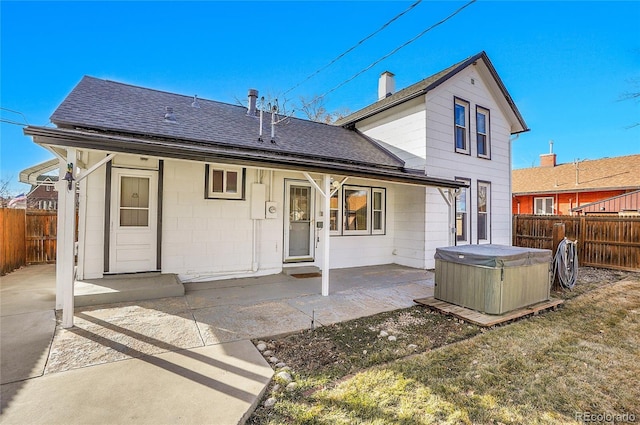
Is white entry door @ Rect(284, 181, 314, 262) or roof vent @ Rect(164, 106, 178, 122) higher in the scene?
roof vent @ Rect(164, 106, 178, 122)

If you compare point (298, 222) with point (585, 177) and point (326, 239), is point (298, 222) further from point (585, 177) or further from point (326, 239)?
point (585, 177)

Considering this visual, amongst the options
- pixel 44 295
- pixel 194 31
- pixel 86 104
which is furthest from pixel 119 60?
pixel 44 295

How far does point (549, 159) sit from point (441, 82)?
18.6 m

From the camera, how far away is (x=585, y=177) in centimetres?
1738

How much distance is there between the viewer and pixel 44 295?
5.19 metres

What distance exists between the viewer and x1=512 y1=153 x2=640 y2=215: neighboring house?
1577 cm

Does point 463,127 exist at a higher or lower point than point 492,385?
higher

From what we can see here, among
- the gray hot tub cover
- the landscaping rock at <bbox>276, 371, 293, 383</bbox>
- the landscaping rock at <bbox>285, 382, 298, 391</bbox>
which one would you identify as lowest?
the landscaping rock at <bbox>285, 382, 298, 391</bbox>

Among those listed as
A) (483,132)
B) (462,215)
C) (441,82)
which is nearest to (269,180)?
(441,82)

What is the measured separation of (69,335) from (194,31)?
27.8 ft

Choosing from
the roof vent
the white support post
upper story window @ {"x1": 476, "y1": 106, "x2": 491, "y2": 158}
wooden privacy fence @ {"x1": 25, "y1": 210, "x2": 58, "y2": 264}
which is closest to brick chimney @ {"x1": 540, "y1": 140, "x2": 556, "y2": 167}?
upper story window @ {"x1": 476, "y1": 106, "x2": 491, "y2": 158}

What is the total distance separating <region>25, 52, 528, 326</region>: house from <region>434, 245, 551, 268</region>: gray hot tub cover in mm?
2145

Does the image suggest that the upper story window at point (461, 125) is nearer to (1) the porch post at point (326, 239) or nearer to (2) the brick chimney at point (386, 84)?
(2) the brick chimney at point (386, 84)

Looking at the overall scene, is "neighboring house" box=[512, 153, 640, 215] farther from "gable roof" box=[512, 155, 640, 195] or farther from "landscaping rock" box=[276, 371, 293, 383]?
"landscaping rock" box=[276, 371, 293, 383]
